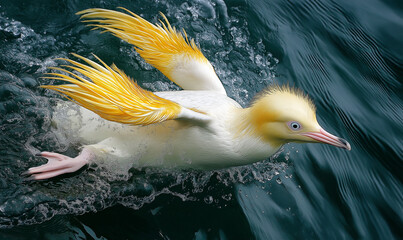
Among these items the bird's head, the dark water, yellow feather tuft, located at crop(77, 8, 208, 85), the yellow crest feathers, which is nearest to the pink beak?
the bird's head

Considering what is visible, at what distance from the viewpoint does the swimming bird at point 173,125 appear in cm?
319

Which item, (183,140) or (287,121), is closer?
(287,121)

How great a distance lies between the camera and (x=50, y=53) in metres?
4.63

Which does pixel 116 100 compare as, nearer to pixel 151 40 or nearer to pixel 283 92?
pixel 151 40

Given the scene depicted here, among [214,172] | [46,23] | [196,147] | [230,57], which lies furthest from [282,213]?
[46,23]

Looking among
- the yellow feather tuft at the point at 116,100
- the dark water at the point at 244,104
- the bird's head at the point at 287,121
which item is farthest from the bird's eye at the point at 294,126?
the dark water at the point at 244,104

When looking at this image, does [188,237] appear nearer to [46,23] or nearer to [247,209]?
[247,209]

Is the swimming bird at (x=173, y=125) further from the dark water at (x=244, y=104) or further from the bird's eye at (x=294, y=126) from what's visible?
the dark water at (x=244, y=104)

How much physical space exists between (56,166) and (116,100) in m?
0.72

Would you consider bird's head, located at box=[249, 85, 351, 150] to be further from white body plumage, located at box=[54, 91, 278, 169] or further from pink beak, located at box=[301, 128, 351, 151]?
white body plumage, located at box=[54, 91, 278, 169]

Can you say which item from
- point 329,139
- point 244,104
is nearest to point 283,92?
point 329,139

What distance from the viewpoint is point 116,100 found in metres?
3.16

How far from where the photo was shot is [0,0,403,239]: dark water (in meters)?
3.62

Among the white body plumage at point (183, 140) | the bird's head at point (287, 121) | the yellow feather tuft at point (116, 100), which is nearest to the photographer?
the yellow feather tuft at point (116, 100)
